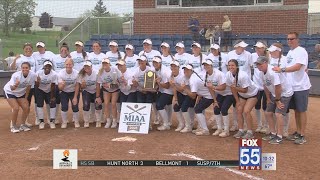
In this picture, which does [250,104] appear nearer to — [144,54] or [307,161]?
[307,161]

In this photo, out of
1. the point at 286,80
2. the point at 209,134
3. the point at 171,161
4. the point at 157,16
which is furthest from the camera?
the point at 157,16

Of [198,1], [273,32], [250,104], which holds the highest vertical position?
[198,1]

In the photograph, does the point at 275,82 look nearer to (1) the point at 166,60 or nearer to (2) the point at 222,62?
(2) the point at 222,62

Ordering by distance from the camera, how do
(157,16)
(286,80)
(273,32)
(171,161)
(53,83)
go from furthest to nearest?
(157,16)
(273,32)
(53,83)
(286,80)
(171,161)

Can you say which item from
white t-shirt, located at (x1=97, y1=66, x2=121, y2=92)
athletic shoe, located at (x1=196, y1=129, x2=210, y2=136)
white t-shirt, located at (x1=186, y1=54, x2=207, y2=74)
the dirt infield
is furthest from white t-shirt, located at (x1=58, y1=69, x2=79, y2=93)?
athletic shoe, located at (x1=196, y1=129, x2=210, y2=136)

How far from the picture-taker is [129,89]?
8594mm

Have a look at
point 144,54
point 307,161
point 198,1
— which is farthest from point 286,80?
point 198,1

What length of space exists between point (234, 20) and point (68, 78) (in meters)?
11.2

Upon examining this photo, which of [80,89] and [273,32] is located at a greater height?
[273,32]

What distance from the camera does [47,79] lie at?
338 inches

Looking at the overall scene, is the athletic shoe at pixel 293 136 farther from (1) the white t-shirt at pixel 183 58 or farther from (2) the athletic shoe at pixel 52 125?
(2) the athletic shoe at pixel 52 125

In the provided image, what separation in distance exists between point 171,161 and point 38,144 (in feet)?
8.89

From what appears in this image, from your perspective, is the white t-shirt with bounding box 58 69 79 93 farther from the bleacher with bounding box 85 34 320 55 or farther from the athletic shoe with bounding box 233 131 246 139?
the bleacher with bounding box 85 34 320 55

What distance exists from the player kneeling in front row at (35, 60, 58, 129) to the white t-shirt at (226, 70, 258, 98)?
3.61 metres
